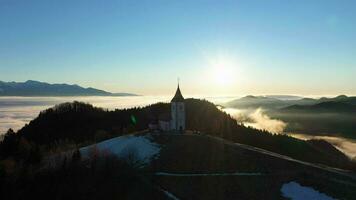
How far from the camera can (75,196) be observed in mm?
73438

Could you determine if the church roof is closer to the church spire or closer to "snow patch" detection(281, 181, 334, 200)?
the church spire

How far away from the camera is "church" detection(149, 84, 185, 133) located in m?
97.8

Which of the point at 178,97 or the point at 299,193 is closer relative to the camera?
the point at 299,193

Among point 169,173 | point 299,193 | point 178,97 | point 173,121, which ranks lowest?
point 299,193

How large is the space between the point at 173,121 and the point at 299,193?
36.2 m

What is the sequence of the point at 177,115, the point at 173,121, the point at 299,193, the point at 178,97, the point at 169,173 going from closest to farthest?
the point at 299,193 < the point at 169,173 < the point at 177,115 < the point at 173,121 < the point at 178,97

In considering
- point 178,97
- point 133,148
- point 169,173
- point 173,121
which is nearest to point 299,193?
point 169,173

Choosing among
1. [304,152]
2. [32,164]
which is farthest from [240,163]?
[304,152]

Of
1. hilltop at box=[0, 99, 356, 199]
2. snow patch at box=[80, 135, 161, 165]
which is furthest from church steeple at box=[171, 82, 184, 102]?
snow patch at box=[80, 135, 161, 165]

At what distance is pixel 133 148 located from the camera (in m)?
84.5

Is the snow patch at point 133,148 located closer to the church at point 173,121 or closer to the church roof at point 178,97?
the church at point 173,121

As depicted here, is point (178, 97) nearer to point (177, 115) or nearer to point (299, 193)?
point (177, 115)

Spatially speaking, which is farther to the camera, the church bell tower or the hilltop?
the church bell tower

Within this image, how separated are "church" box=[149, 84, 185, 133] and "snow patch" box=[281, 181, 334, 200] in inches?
1268
